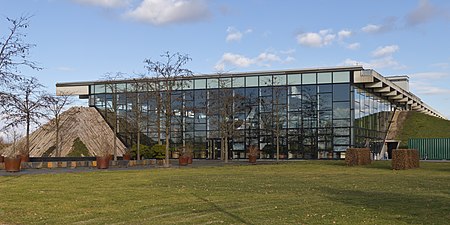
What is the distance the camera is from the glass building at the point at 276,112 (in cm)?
6122

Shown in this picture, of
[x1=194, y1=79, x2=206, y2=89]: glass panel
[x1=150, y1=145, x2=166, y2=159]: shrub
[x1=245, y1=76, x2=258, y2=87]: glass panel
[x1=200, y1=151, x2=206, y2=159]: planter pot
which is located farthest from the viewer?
[x1=194, y1=79, x2=206, y2=89]: glass panel

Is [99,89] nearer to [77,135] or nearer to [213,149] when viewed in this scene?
[77,135]

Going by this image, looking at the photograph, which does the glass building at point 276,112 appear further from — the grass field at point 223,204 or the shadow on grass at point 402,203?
the shadow on grass at point 402,203

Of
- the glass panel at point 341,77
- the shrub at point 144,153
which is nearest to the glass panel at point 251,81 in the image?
the glass panel at point 341,77

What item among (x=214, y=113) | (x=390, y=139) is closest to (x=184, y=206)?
(x=214, y=113)

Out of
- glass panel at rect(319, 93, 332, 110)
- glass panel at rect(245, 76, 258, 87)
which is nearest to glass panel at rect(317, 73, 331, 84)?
glass panel at rect(319, 93, 332, 110)

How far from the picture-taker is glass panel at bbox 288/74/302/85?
63.5 metres

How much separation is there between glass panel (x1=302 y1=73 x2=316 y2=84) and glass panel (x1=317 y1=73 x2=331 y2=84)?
0.60 meters

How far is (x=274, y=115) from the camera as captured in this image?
209ft

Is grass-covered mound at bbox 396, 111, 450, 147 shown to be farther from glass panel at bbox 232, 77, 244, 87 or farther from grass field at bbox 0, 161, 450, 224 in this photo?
grass field at bbox 0, 161, 450, 224

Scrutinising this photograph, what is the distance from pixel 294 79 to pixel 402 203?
162 feet

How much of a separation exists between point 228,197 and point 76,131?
51.3m

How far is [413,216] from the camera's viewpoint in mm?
12406

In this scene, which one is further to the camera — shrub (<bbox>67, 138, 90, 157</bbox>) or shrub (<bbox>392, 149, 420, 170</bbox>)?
shrub (<bbox>67, 138, 90, 157</bbox>)
